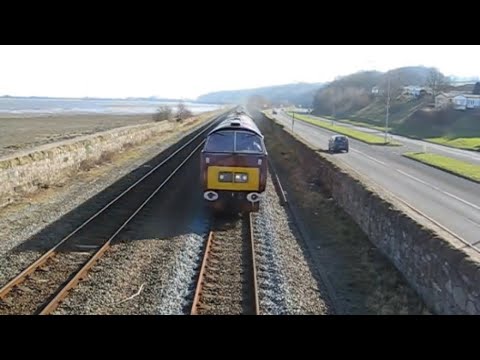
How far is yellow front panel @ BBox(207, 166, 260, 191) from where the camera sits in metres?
15.2

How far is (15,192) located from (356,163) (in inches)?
961

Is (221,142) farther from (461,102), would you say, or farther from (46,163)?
(461,102)

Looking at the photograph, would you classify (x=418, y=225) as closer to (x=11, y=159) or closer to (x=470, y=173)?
(x=11, y=159)

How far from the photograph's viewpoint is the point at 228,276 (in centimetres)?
1009

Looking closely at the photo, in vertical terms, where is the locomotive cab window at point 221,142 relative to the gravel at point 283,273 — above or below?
above

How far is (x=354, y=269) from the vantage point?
11.1 metres

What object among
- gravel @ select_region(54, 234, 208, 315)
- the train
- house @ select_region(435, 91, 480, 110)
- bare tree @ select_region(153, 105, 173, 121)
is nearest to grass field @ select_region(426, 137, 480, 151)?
house @ select_region(435, 91, 480, 110)

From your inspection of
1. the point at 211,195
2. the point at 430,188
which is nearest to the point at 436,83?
the point at 430,188

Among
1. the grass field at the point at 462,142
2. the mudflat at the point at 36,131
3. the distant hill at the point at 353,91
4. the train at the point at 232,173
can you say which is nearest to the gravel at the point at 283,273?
the train at the point at 232,173

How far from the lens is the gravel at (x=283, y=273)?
861cm

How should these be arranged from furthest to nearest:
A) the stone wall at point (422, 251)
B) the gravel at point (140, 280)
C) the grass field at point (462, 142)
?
the grass field at point (462, 142) → the gravel at point (140, 280) → the stone wall at point (422, 251)

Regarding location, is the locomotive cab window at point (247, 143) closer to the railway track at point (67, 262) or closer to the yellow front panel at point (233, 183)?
the yellow front panel at point (233, 183)

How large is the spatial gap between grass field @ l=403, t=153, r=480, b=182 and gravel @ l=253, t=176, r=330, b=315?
18841mm

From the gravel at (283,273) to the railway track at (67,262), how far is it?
3.40 meters
